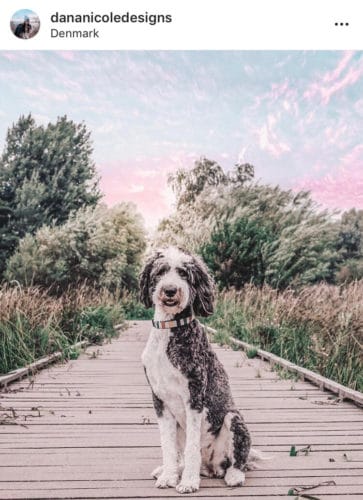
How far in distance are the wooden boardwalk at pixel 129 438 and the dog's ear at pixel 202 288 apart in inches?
34.9

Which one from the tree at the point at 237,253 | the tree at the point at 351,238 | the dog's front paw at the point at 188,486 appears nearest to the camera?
the dog's front paw at the point at 188,486

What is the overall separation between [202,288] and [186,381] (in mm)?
456

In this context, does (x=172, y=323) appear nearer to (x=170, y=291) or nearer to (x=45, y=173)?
(x=170, y=291)

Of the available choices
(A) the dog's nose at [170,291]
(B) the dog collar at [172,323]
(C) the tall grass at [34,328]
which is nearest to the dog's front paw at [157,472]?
(B) the dog collar at [172,323]

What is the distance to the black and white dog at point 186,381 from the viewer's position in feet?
9.93

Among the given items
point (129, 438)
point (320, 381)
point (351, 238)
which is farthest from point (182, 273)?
point (351, 238)

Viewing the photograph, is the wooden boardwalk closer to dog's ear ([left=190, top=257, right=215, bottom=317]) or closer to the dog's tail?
the dog's tail

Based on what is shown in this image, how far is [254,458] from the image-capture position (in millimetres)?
3562

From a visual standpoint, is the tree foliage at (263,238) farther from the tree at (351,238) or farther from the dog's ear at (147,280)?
the dog's ear at (147,280)

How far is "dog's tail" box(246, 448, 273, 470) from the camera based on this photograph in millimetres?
3475
